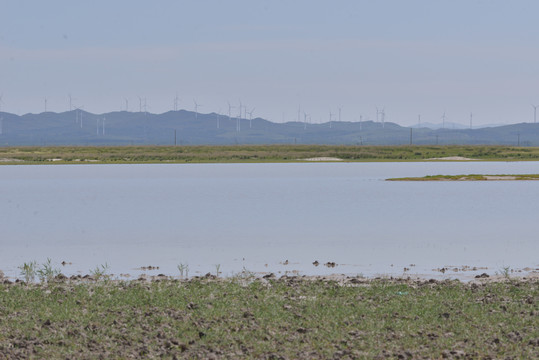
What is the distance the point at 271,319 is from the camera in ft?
59.0

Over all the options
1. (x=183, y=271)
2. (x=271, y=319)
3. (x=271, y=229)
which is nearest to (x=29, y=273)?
(x=183, y=271)

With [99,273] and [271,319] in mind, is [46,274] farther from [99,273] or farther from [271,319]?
[271,319]

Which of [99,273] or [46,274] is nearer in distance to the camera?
A: [46,274]

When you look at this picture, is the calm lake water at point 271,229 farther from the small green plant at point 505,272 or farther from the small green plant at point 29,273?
the small green plant at point 505,272

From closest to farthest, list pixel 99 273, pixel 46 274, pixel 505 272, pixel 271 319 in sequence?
pixel 271 319
pixel 46 274
pixel 99 273
pixel 505 272

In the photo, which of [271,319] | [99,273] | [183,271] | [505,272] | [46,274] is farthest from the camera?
[183,271]

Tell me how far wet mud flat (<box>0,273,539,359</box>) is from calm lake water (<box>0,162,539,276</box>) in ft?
14.8

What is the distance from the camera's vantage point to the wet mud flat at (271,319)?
1527cm

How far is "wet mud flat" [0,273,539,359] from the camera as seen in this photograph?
1527 centimetres

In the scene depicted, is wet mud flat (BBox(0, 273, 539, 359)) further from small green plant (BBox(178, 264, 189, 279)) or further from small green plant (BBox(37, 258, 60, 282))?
small green plant (BBox(178, 264, 189, 279))

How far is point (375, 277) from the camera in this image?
25.2m

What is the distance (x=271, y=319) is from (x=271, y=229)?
23.7 m

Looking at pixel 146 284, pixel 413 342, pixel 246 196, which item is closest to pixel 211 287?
pixel 146 284

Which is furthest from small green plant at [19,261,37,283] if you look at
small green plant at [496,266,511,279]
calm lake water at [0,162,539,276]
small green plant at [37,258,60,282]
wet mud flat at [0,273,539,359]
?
small green plant at [496,266,511,279]
